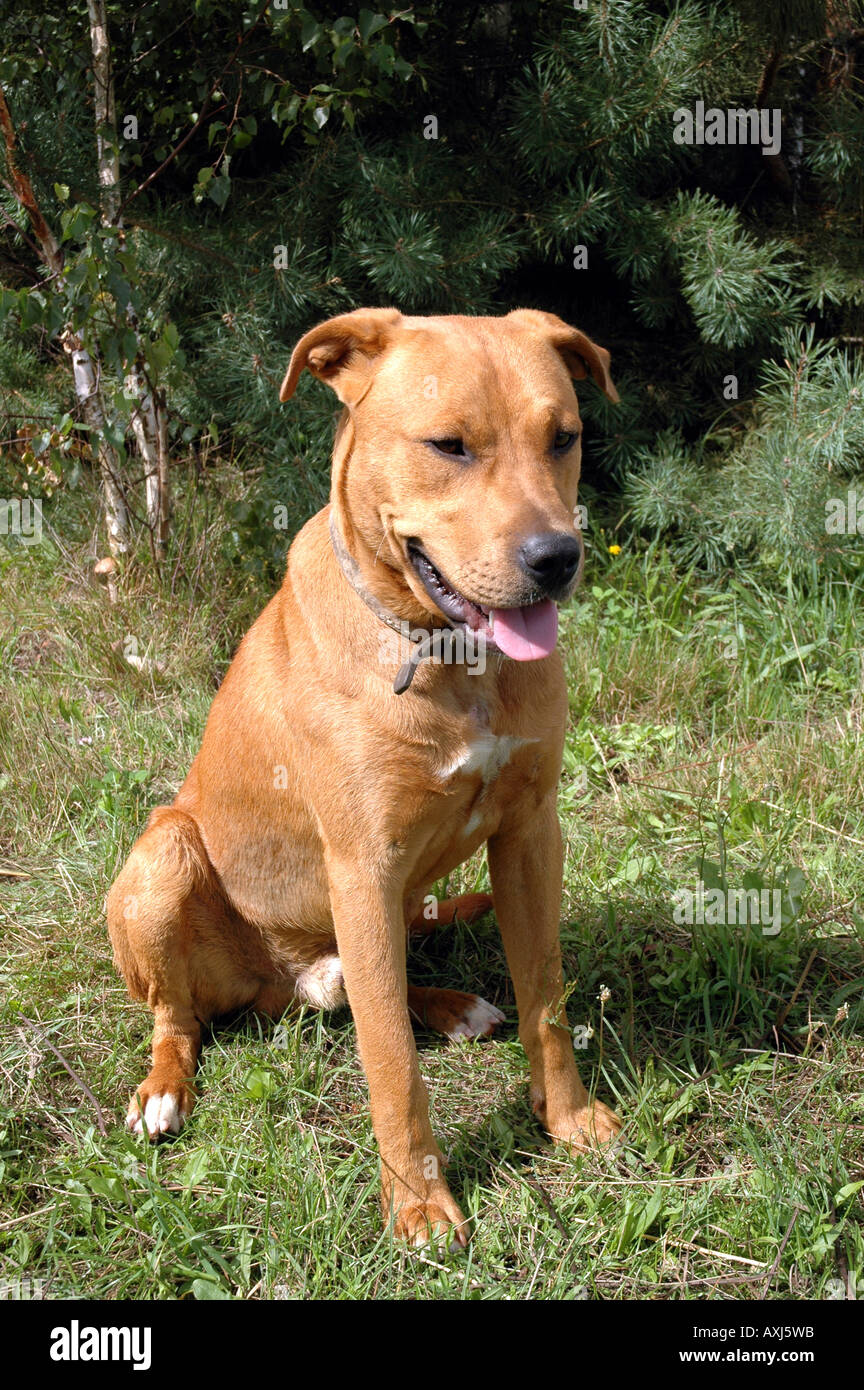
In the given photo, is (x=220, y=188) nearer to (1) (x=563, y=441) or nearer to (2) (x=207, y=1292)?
(1) (x=563, y=441)

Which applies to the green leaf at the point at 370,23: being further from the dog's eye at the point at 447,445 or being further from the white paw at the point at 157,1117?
the white paw at the point at 157,1117

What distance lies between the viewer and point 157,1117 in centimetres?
266

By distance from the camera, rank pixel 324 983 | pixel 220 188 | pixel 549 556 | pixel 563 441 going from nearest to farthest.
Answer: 1. pixel 549 556
2. pixel 563 441
3. pixel 324 983
4. pixel 220 188

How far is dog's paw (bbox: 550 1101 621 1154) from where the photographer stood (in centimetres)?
256

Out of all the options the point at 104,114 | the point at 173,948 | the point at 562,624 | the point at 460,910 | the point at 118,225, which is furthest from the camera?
the point at 562,624

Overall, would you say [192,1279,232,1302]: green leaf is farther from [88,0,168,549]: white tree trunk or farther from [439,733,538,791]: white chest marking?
[88,0,168,549]: white tree trunk

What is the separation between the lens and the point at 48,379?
20.3 feet

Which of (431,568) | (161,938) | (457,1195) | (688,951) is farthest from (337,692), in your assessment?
(688,951)

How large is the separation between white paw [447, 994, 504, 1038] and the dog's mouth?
3.79ft

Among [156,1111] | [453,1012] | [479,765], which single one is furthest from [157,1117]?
[479,765]

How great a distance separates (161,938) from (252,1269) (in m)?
0.80

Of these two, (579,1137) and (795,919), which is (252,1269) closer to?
(579,1137)

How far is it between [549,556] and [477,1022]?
4.64ft

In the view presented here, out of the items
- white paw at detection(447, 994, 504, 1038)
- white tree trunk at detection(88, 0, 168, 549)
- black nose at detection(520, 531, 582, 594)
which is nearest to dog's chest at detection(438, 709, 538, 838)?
black nose at detection(520, 531, 582, 594)
